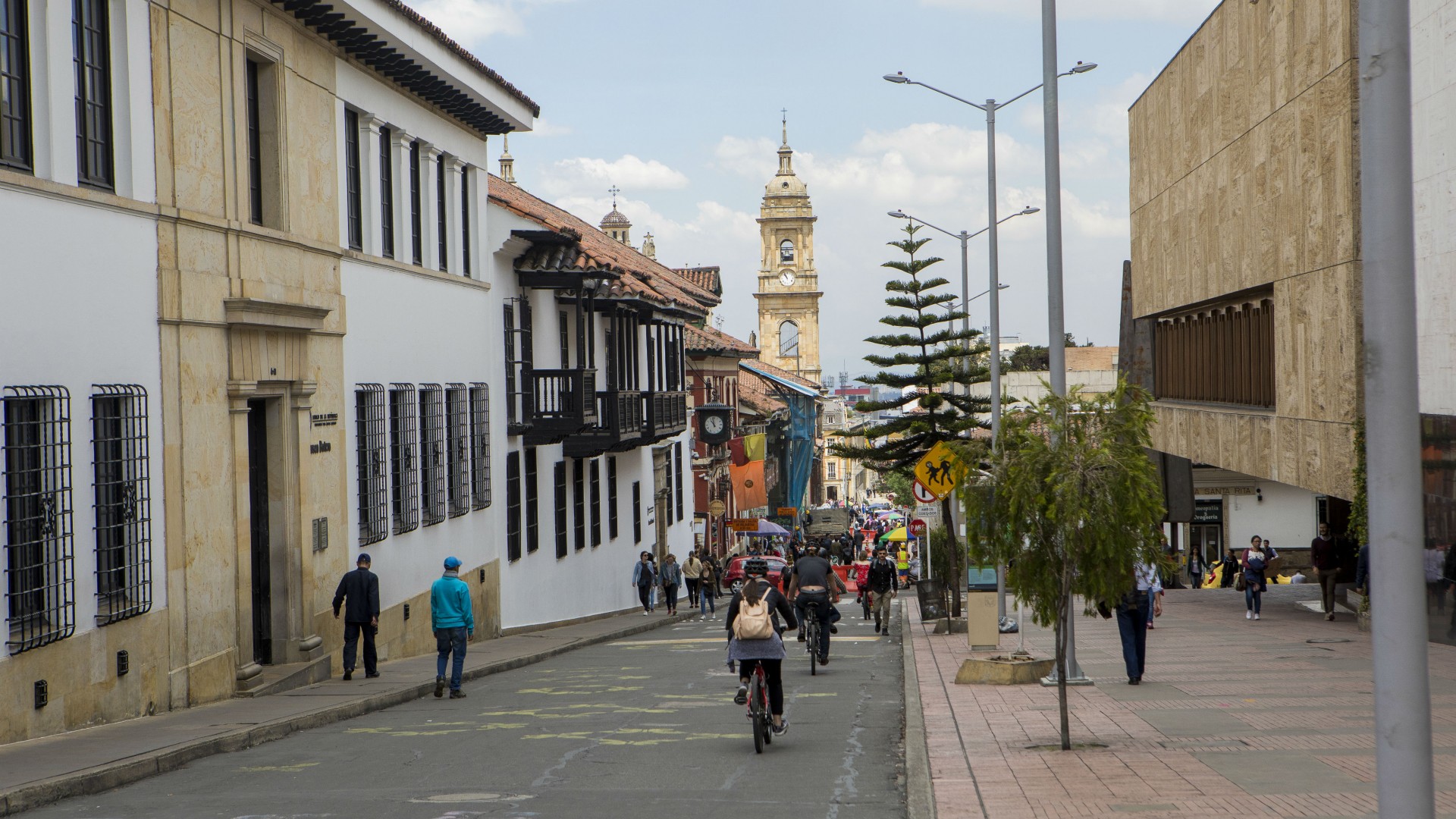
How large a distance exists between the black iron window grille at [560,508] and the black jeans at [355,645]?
13.7 meters

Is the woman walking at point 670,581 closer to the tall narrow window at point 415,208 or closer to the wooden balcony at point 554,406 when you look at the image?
the wooden balcony at point 554,406

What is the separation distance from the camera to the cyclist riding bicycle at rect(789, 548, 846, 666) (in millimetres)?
19750

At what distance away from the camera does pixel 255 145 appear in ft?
58.2

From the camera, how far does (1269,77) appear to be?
25578 mm

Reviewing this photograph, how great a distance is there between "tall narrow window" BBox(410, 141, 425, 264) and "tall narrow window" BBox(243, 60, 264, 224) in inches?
219

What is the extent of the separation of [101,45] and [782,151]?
115459 millimetres

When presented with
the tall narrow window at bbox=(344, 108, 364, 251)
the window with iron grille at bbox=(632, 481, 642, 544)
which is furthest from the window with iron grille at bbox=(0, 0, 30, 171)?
the window with iron grille at bbox=(632, 481, 642, 544)

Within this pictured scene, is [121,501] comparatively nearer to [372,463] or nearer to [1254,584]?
[372,463]

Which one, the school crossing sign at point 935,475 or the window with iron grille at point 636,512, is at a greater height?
the school crossing sign at point 935,475

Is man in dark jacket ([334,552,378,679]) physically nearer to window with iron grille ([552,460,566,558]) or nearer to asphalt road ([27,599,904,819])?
asphalt road ([27,599,904,819])


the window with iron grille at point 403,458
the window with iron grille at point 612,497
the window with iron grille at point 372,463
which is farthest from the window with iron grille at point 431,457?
the window with iron grille at point 612,497

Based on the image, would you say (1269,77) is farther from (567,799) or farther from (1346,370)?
(567,799)

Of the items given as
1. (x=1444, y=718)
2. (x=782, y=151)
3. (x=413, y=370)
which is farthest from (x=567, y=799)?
(x=782, y=151)

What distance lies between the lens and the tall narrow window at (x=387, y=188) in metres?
22.0
